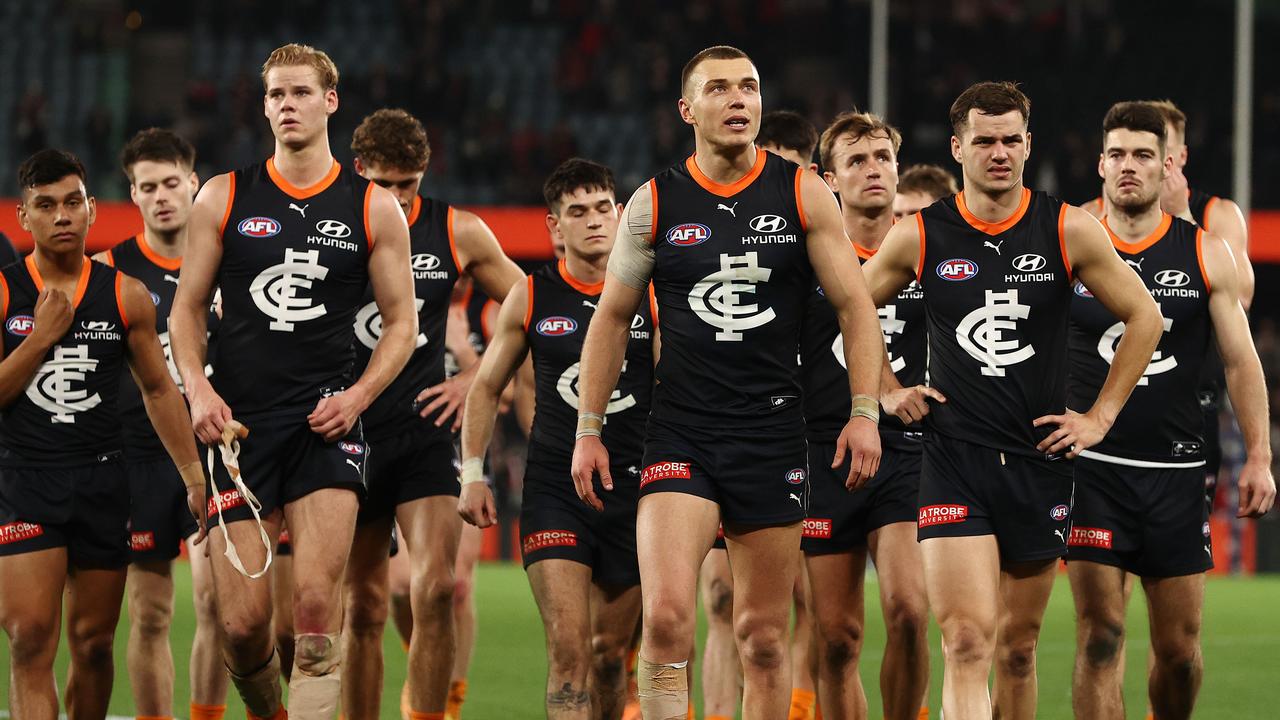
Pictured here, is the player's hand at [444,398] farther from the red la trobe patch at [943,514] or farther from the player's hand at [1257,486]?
the player's hand at [1257,486]

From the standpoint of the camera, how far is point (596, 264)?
23.7 ft

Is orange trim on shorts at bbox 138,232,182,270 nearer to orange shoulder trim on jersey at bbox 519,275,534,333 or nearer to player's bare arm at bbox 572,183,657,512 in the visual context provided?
orange shoulder trim on jersey at bbox 519,275,534,333

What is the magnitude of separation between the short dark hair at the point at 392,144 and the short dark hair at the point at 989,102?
9.08 ft

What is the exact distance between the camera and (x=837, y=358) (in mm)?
7395

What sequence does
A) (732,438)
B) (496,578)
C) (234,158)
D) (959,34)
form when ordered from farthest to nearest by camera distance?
(959,34), (234,158), (496,578), (732,438)

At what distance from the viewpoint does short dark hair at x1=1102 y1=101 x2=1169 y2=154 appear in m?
7.01

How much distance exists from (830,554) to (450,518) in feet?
5.78

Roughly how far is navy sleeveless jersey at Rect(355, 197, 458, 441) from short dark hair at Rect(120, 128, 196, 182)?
45.2 inches

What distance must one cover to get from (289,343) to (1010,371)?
2.74 metres

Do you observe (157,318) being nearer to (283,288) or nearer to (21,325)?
(21,325)

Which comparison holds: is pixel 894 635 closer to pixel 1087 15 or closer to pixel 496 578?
pixel 496 578

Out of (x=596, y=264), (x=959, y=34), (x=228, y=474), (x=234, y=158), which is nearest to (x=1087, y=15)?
(x=959, y=34)

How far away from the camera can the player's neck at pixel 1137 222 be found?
23.4ft

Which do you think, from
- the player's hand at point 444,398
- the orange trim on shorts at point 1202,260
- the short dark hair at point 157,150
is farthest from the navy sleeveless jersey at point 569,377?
the orange trim on shorts at point 1202,260
